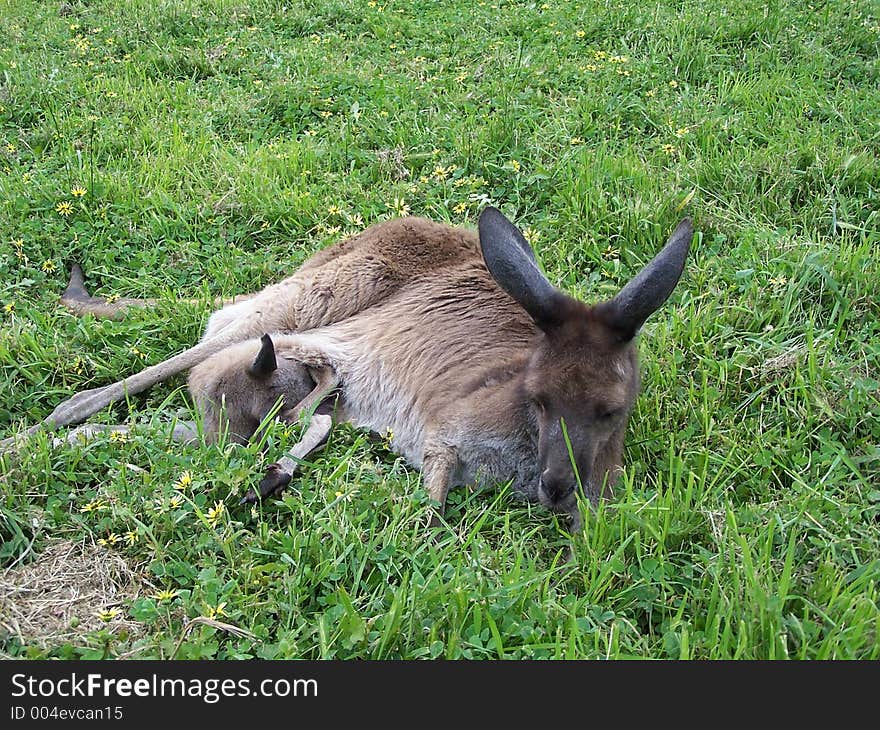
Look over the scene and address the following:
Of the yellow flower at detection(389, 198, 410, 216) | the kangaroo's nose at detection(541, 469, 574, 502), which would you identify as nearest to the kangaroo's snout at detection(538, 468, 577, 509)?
the kangaroo's nose at detection(541, 469, 574, 502)

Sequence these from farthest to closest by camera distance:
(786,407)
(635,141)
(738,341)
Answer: (635,141), (738,341), (786,407)

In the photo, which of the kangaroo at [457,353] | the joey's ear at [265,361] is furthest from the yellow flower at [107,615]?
the joey's ear at [265,361]

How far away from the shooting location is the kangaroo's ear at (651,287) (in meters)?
3.23

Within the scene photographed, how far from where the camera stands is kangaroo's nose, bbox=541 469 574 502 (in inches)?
124

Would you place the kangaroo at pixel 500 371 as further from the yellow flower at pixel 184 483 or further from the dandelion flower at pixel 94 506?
the dandelion flower at pixel 94 506

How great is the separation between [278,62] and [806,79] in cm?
391

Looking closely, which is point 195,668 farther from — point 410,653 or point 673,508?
point 673,508

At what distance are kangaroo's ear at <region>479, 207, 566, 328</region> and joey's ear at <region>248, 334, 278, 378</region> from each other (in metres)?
1.10

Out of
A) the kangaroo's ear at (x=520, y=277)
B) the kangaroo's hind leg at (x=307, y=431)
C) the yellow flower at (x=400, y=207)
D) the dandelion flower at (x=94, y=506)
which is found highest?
the kangaroo's ear at (x=520, y=277)

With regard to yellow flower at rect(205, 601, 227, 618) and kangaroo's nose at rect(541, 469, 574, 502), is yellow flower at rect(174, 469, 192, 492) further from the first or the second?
kangaroo's nose at rect(541, 469, 574, 502)

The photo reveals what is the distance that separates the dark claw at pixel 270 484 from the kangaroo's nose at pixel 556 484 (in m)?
0.98

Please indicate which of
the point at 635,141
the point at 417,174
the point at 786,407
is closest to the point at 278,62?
the point at 417,174

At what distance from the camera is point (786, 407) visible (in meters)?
3.69

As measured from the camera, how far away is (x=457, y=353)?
4.22 meters
